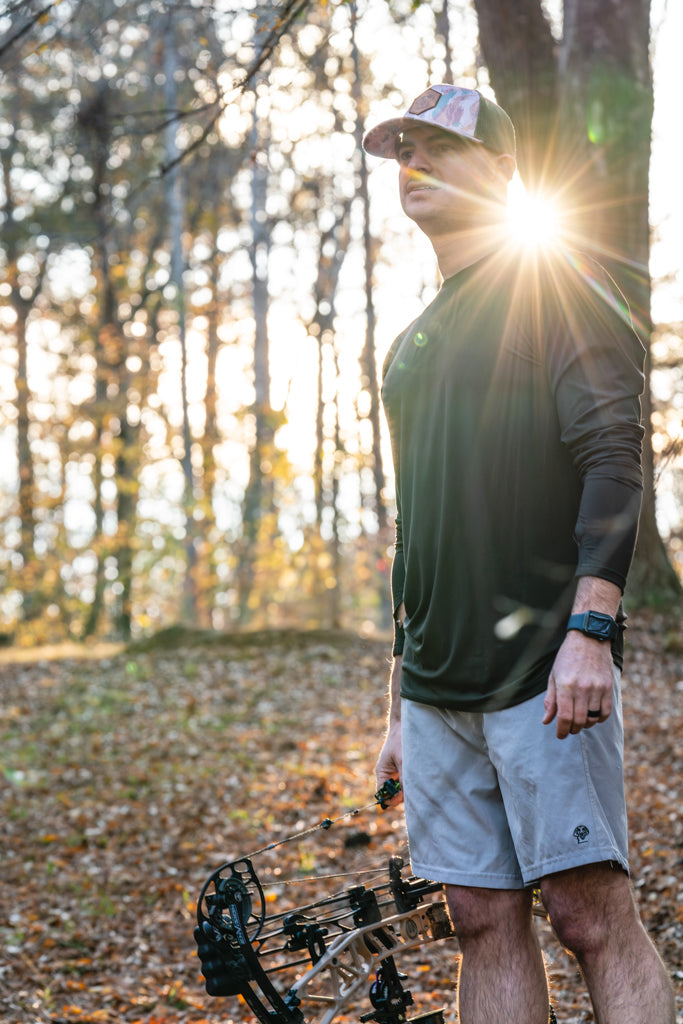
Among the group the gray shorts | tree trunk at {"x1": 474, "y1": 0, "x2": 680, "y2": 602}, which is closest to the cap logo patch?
the gray shorts

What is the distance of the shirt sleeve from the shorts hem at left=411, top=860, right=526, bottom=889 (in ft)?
2.21

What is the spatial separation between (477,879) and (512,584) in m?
0.64

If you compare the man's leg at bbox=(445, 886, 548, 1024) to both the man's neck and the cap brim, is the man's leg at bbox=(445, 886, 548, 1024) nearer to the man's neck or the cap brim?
the man's neck

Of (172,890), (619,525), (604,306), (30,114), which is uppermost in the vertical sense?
(30,114)

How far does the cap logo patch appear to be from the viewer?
90.4 inches

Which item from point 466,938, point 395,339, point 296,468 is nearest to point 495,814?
point 466,938

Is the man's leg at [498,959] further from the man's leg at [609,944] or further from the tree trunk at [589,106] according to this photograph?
the tree trunk at [589,106]

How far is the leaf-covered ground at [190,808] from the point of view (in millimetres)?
4035

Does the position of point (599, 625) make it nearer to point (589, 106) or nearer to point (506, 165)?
point (506, 165)

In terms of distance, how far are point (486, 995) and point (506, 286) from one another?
1548 mm

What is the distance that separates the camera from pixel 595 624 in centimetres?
182

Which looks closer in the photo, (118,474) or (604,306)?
(604,306)

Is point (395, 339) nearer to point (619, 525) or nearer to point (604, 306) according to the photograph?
point (604, 306)

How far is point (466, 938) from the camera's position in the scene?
2.04m
